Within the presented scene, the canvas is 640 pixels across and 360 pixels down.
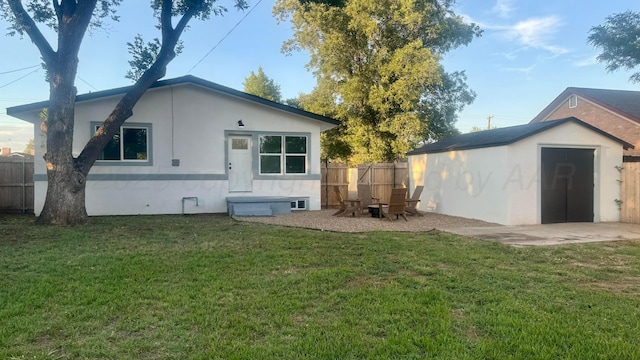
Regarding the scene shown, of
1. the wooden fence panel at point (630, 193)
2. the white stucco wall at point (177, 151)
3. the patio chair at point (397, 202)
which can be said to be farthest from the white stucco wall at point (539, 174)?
the white stucco wall at point (177, 151)

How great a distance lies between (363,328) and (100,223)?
8556 millimetres

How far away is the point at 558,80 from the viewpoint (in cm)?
2103

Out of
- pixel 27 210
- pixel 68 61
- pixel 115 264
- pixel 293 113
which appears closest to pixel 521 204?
pixel 293 113

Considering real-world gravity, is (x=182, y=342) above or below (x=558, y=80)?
below

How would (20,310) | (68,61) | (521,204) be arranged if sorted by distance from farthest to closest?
(521,204)
(68,61)
(20,310)

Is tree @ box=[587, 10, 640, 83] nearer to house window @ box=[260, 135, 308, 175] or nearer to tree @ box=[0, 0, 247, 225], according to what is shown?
house window @ box=[260, 135, 308, 175]

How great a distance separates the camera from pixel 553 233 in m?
8.55

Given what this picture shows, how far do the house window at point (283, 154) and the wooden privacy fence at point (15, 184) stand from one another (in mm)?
7419

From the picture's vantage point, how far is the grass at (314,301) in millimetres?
2887

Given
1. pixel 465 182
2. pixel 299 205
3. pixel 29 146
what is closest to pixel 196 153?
pixel 299 205

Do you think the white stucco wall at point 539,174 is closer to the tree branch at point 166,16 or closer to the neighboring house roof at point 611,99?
the neighboring house roof at point 611,99

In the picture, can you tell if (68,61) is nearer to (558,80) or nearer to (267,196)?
(267,196)

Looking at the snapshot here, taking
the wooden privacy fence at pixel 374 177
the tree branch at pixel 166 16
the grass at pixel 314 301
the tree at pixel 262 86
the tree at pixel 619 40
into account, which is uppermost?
the tree at pixel 262 86

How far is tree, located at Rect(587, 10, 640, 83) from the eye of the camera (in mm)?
16641
